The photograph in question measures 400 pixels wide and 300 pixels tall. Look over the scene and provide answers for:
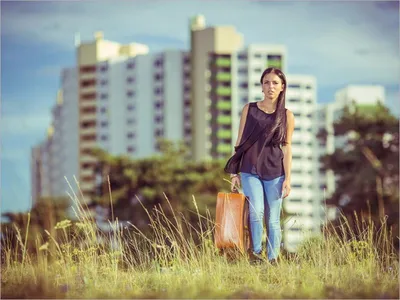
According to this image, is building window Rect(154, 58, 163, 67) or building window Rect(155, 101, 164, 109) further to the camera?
building window Rect(155, 101, 164, 109)

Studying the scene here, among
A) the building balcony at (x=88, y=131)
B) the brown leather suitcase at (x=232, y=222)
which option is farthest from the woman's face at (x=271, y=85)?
the building balcony at (x=88, y=131)

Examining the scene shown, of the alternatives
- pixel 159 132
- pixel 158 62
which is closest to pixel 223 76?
pixel 158 62

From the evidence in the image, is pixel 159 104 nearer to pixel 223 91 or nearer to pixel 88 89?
pixel 223 91

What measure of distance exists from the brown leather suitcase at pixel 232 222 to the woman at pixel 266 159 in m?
0.07

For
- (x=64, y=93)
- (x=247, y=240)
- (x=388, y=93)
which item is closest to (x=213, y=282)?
(x=247, y=240)

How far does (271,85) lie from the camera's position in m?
7.89

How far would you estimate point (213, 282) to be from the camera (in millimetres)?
6965

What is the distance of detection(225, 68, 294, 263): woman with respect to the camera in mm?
7828

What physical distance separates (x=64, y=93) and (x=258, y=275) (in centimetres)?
12992

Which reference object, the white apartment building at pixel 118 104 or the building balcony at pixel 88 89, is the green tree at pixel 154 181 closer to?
the white apartment building at pixel 118 104

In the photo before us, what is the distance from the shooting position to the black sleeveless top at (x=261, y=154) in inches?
308

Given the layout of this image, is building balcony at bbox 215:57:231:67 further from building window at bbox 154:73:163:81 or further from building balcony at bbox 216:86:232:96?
building window at bbox 154:73:163:81

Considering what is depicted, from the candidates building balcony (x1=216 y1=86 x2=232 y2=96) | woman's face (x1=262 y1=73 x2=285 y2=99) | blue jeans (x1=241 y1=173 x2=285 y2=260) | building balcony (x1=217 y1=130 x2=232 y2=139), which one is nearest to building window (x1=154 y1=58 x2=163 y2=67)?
building balcony (x1=216 y1=86 x2=232 y2=96)

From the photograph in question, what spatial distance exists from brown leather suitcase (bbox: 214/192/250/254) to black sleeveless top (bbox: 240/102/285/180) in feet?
0.79
